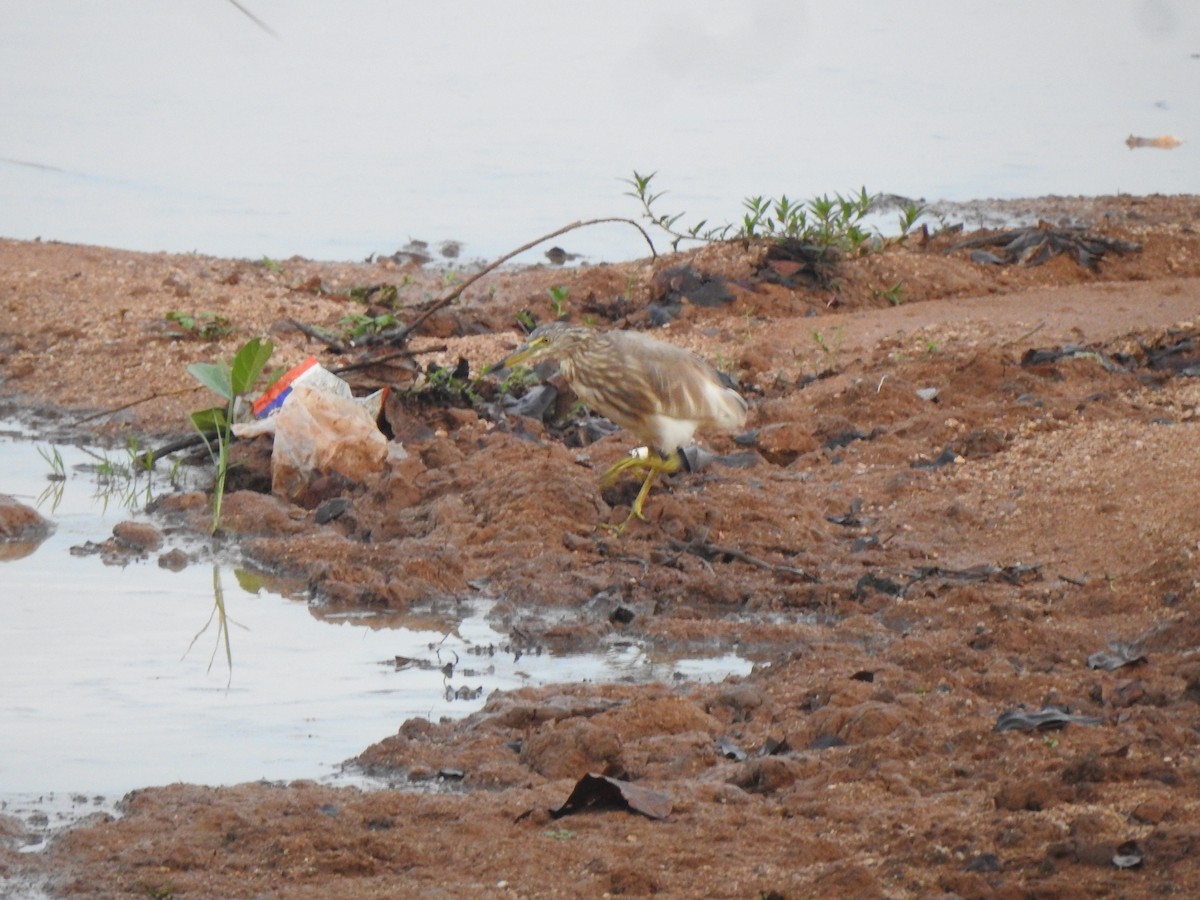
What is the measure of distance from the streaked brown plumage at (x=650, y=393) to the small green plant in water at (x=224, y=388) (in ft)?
4.08

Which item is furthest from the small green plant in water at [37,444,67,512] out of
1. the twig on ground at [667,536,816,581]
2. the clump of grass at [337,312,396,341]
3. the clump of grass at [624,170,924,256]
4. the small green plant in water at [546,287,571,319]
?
the clump of grass at [624,170,924,256]

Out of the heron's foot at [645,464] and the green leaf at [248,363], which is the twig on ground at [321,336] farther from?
the heron's foot at [645,464]

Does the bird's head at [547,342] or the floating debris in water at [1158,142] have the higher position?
the floating debris in water at [1158,142]

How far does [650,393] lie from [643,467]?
0.32m

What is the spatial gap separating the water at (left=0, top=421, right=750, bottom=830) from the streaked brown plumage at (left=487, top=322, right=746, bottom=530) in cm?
112

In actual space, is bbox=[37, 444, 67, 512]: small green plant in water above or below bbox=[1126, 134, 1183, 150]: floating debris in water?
below

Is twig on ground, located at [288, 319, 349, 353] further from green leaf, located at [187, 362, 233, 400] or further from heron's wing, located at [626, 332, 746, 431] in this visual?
heron's wing, located at [626, 332, 746, 431]

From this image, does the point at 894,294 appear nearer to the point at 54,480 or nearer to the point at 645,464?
the point at 645,464

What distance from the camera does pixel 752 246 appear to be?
Result: 9703 millimetres

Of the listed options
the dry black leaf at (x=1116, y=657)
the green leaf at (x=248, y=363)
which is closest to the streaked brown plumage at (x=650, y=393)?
the green leaf at (x=248, y=363)

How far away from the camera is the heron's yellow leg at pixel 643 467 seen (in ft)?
20.2

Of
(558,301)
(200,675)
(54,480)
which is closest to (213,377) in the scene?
(54,480)

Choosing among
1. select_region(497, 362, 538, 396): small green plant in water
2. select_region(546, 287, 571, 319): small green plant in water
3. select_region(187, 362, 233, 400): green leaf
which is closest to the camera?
select_region(187, 362, 233, 400): green leaf

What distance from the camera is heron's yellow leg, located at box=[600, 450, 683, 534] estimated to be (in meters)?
6.16
